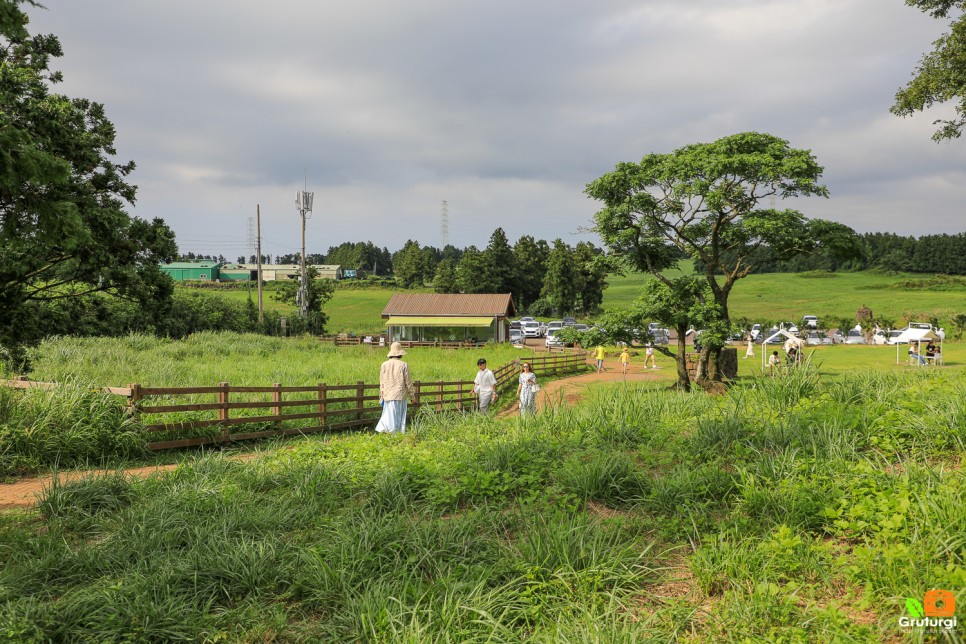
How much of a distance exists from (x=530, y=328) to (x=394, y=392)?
49.8 meters

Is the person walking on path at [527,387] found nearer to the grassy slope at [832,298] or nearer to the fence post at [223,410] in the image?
the fence post at [223,410]

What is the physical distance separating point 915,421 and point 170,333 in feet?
124

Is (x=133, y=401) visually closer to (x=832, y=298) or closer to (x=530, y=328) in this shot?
(x=530, y=328)

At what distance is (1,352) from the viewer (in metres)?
10.3

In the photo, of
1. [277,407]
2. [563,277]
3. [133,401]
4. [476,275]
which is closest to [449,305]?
[476,275]

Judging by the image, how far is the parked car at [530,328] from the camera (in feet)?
189

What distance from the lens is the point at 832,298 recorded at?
91.8 meters

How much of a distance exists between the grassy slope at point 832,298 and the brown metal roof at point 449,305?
57.2 feet

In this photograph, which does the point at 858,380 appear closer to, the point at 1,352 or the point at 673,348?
the point at 1,352

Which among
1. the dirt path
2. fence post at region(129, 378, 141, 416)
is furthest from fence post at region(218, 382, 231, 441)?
the dirt path

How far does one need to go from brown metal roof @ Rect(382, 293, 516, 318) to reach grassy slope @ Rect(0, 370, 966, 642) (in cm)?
4572

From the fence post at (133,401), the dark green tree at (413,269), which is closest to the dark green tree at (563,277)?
the dark green tree at (413,269)

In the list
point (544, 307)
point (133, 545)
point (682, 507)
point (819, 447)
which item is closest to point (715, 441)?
point (819, 447)

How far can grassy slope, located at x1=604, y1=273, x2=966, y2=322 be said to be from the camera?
236 feet
